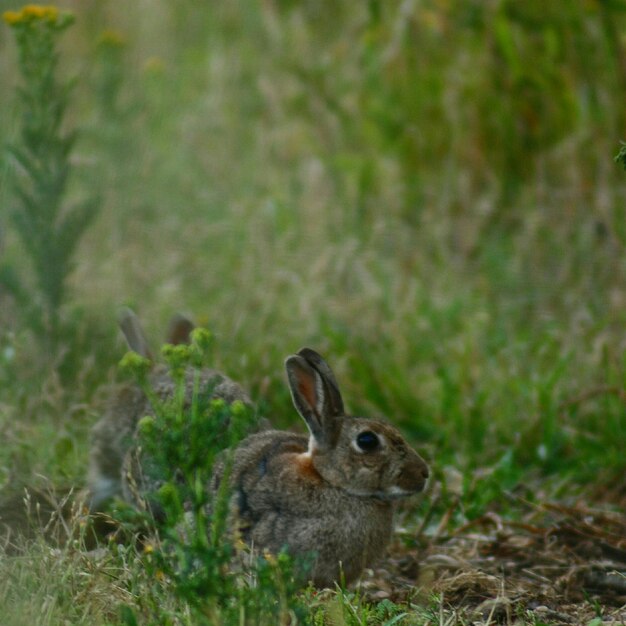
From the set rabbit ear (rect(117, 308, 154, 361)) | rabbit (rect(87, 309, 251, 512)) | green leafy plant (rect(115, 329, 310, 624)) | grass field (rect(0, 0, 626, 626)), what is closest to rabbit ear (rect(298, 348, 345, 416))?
rabbit (rect(87, 309, 251, 512))

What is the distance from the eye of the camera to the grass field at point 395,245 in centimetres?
554

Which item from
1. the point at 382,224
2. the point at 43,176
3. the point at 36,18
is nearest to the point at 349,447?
the point at 43,176

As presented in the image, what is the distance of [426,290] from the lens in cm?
726

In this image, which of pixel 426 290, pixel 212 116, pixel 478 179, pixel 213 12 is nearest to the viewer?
pixel 426 290

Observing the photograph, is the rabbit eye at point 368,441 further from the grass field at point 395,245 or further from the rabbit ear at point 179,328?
the rabbit ear at point 179,328

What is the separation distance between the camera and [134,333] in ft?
17.7

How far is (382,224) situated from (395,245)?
19cm

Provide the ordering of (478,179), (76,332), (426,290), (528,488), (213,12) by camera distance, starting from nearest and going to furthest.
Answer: (528,488) → (76,332) → (426,290) → (478,179) → (213,12)

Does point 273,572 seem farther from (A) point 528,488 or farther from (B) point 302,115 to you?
(B) point 302,115

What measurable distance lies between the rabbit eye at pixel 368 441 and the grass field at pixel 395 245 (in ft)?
1.64

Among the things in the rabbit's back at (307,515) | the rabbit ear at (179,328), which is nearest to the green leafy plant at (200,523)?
the rabbit's back at (307,515)

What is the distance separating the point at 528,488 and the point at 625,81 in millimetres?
2747

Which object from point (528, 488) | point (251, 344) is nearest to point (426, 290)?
point (251, 344)

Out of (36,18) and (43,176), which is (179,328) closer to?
(43,176)
